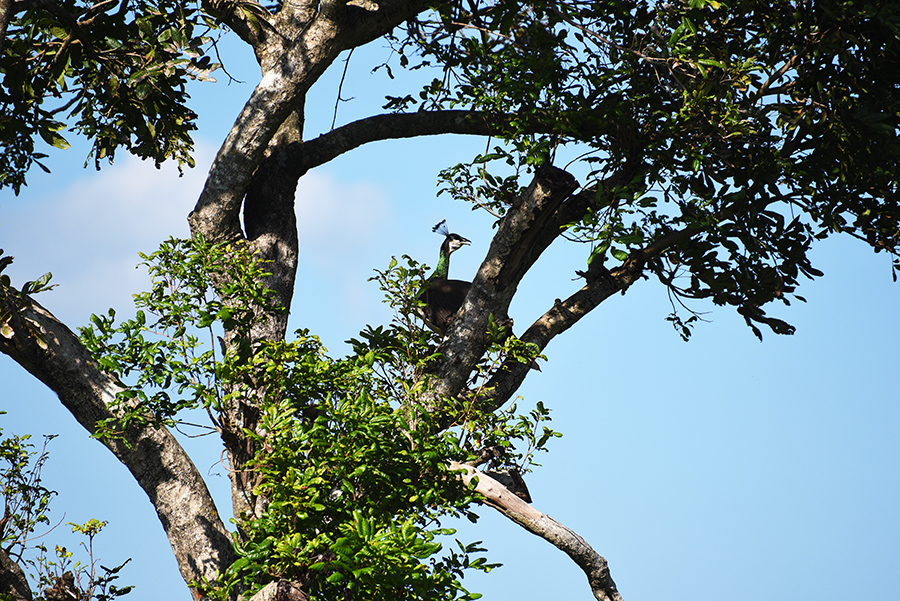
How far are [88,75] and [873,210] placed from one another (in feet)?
26.0

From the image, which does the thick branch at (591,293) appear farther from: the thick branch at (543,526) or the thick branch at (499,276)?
the thick branch at (543,526)

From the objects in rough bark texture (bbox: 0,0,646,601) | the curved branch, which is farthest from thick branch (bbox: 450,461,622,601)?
the curved branch

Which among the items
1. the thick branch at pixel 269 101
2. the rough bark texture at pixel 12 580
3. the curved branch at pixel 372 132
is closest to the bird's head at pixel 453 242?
the curved branch at pixel 372 132

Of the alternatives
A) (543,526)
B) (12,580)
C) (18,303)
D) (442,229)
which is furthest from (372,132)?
(12,580)

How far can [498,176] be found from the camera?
8.23m

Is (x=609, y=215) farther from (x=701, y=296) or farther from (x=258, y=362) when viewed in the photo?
(x=258, y=362)

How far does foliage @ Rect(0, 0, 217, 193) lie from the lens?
669 cm

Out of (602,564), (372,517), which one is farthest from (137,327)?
(602,564)

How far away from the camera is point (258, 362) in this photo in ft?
18.7

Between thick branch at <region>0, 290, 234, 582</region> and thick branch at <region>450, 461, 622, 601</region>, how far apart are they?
2.28 meters

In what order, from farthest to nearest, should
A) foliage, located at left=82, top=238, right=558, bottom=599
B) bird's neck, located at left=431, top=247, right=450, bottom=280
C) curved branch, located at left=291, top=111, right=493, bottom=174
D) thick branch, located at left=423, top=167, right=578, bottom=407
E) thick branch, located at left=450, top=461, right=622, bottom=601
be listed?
bird's neck, located at left=431, top=247, right=450, bottom=280 → curved branch, located at left=291, top=111, right=493, bottom=174 → thick branch, located at left=423, top=167, right=578, bottom=407 → thick branch, located at left=450, top=461, right=622, bottom=601 → foliage, located at left=82, top=238, right=558, bottom=599

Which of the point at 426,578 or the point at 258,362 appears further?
the point at 258,362

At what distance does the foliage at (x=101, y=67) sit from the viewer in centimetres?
669

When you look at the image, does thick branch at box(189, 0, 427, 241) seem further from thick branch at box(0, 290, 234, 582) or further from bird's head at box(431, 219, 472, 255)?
bird's head at box(431, 219, 472, 255)
